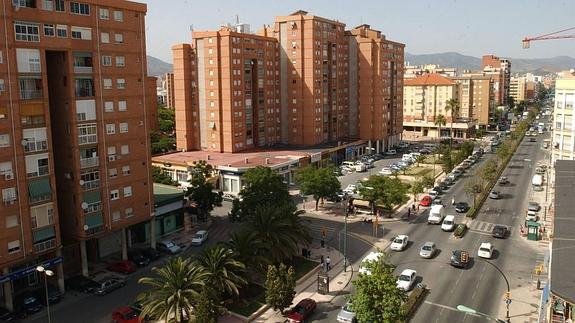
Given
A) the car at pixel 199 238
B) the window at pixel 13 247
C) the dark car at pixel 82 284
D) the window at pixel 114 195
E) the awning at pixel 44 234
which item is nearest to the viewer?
the window at pixel 13 247

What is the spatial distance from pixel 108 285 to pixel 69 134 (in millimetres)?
13169

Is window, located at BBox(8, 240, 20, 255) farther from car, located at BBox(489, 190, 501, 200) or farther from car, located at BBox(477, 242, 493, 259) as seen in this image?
car, located at BBox(489, 190, 501, 200)

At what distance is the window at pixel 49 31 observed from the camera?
3966 centimetres

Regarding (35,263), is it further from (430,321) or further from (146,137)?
(430,321)

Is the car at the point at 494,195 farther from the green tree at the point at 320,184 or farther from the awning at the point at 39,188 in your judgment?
the awning at the point at 39,188

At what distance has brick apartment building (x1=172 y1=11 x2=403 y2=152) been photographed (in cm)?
8744

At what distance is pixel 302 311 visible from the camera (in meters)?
36.4

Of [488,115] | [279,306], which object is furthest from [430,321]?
[488,115]

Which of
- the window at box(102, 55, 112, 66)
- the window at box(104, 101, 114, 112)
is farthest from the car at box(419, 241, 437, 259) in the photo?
the window at box(102, 55, 112, 66)

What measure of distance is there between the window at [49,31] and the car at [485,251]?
42.2 metres

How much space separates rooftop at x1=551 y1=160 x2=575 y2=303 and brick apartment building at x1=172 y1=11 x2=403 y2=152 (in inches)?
2249

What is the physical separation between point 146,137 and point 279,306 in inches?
905

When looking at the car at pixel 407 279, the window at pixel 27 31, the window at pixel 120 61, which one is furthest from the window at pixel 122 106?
the car at pixel 407 279

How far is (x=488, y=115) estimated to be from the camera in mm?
169750
